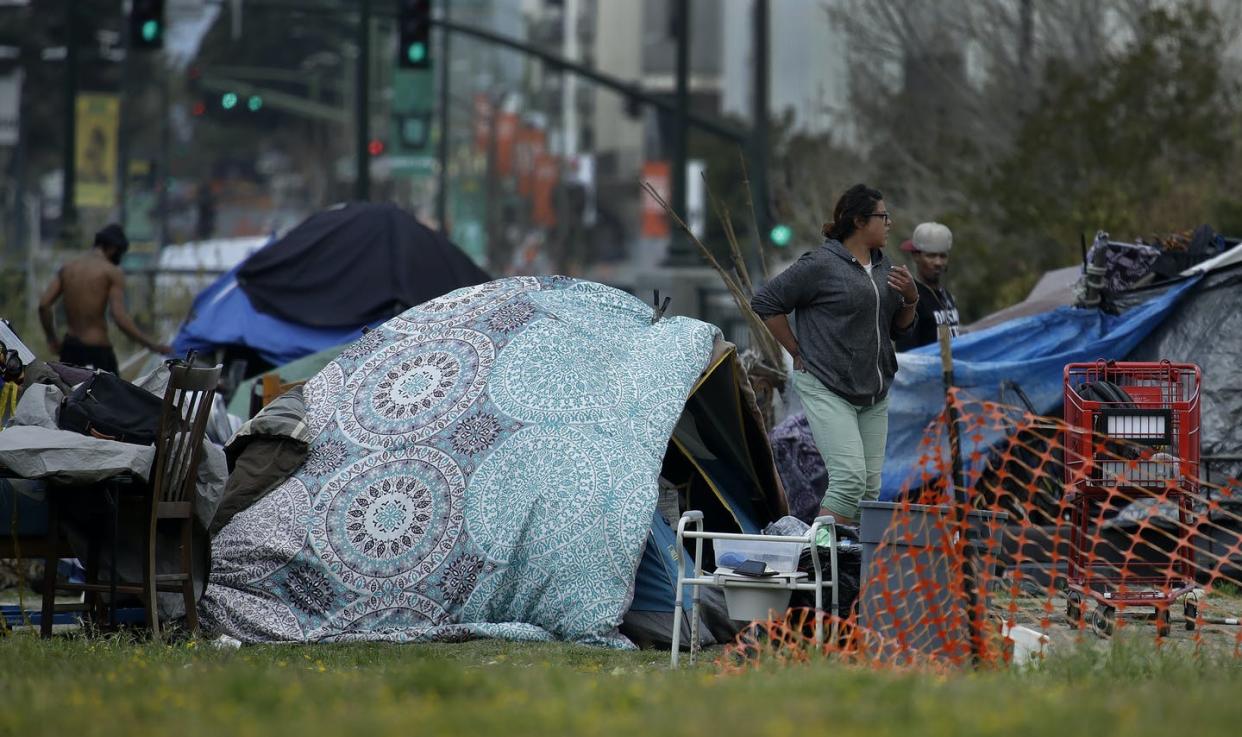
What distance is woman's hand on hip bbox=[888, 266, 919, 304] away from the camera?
30.2 feet

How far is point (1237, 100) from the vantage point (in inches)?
854

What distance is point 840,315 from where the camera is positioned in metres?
9.20

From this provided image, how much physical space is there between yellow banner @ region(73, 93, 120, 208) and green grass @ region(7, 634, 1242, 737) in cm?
2544

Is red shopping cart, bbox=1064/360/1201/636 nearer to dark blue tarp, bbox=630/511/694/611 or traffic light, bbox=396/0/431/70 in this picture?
dark blue tarp, bbox=630/511/694/611

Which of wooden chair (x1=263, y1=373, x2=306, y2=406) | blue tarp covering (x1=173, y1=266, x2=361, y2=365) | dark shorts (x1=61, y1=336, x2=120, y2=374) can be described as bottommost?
wooden chair (x1=263, y1=373, x2=306, y2=406)

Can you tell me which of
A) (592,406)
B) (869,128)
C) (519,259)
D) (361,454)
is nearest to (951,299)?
(592,406)

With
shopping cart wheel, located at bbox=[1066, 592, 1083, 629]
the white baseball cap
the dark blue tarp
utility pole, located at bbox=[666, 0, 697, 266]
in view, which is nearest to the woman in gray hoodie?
the dark blue tarp

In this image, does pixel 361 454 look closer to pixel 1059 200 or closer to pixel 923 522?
pixel 923 522

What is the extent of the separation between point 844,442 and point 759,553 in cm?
112

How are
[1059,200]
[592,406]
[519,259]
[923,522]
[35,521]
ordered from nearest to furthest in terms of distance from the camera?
[923,522] → [35,521] → [592,406] → [1059,200] → [519,259]

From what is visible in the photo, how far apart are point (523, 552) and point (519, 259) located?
45835mm

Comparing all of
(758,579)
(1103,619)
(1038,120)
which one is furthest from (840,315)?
(1038,120)

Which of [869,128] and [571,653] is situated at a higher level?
[869,128]

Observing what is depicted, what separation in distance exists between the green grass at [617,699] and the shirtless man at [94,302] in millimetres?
7125
